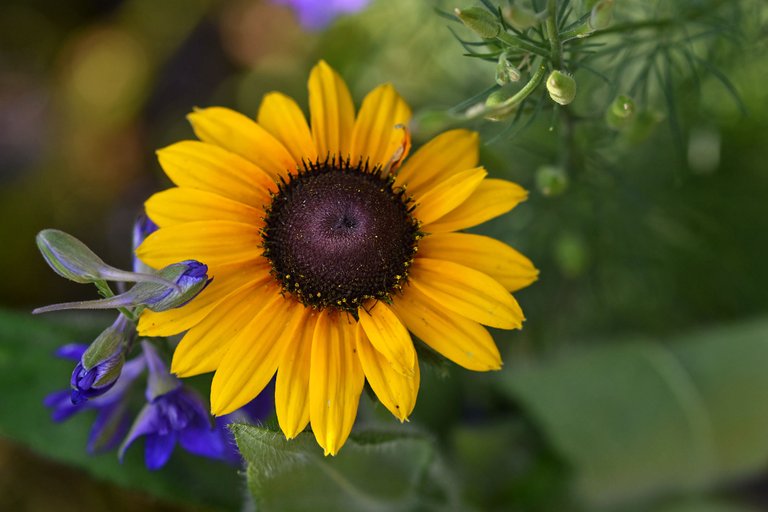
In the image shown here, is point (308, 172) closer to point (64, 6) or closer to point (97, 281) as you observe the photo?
point (97, 281)

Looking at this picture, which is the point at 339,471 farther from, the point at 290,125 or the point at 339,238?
the point at 290,125

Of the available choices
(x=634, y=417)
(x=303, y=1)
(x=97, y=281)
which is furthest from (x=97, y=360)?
(x=303, y=1)

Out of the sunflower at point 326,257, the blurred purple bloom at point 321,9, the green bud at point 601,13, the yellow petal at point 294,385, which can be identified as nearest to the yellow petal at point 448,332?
the sunflower at point 326,257

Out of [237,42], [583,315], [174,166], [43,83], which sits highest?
[174,166]

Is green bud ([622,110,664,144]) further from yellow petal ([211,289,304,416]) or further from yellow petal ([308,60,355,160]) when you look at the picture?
yellow petal ([211,289,304,416])

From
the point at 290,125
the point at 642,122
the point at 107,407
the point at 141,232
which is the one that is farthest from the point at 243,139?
the point at 642,122

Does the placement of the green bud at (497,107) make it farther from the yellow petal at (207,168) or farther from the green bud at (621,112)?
the yellow petal at (207,168)

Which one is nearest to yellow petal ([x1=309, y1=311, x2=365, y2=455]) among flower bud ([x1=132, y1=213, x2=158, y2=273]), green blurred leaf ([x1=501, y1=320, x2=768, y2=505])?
A: flower bud ([x1=132, y1=213, x2=158, y2=273])
